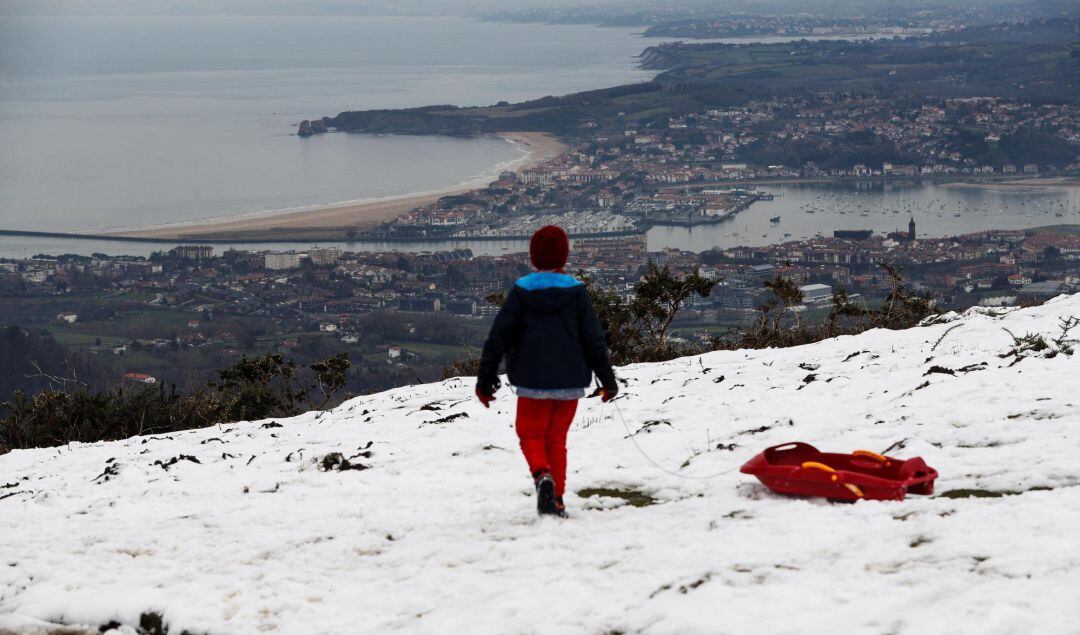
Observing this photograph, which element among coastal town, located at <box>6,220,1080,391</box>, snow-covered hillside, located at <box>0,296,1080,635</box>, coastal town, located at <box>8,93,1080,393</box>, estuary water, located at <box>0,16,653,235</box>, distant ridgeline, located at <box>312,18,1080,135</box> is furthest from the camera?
distant ridgeline, located at <box>312,18,1080,135</box>

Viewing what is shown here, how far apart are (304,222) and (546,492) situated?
40499 mm

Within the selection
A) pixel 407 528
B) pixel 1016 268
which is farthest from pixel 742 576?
pixel 1016 268

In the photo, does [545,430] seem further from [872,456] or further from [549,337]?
[872,456]

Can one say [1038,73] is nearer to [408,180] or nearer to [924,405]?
[408,180]

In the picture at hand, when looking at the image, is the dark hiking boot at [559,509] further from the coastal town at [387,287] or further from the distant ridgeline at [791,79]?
the distant ridgeline at [791,79]

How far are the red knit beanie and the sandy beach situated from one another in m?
Result: 36.6

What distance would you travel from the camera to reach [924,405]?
637 centimetres

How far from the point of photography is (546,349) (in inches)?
202

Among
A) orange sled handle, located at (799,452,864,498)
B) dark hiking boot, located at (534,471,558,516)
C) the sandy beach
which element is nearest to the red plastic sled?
orange sled handle, located at (799,452,864,498)

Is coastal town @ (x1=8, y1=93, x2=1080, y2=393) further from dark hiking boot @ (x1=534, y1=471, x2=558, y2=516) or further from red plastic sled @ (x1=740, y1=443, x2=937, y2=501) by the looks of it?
red plastic sled @ (x1=740, y1=443, x2=937, y2=501)

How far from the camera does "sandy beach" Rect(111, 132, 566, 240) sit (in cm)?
4188

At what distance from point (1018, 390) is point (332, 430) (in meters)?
4.36

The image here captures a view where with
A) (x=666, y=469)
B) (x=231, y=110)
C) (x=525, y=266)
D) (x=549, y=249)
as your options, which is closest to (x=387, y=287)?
(x=525, y=266)

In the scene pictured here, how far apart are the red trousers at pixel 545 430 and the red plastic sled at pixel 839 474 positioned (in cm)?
81
